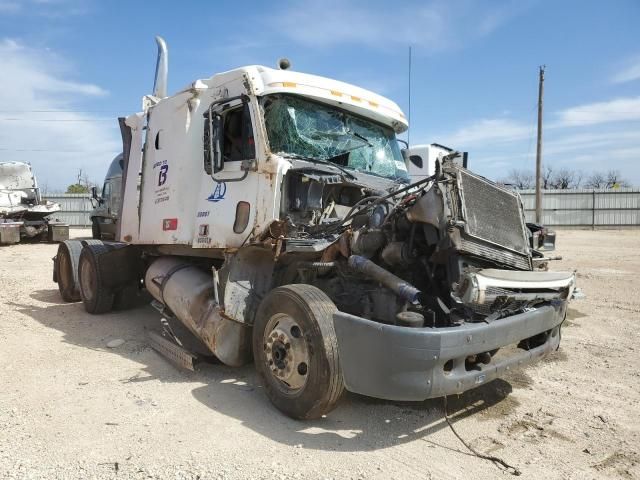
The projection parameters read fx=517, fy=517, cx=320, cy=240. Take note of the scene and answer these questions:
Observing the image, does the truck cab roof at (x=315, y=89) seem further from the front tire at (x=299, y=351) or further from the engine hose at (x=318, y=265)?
the front tire at (x=299, y=351)

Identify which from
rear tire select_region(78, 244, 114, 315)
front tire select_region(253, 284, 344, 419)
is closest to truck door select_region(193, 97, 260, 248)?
front tire select_region(253, 284, 344, 419)

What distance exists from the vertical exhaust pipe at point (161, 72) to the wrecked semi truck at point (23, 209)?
13721 millimetres

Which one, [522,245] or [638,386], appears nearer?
[522,245]

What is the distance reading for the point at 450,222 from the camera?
352 cm

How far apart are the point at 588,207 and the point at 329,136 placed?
29.4 m

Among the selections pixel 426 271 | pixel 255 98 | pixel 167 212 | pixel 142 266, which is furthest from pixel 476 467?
pixel 142 266

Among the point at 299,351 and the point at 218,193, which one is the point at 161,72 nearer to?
the point at 218,193

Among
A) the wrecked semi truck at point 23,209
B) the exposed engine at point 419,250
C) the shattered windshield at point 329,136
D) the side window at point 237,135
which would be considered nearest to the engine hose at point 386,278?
the exposed engine at point 419,250

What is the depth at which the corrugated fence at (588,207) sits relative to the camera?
2944cm

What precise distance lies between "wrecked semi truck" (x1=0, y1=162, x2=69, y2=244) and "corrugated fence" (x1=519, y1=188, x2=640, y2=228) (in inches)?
941

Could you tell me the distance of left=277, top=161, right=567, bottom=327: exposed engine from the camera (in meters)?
3.55

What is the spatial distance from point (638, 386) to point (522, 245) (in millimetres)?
1756

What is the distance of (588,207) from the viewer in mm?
29984

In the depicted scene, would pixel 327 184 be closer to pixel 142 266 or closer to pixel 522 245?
pixel 522 245
